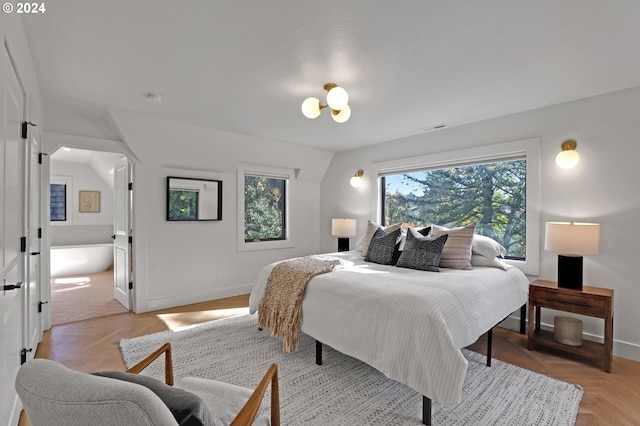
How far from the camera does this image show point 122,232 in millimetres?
4207

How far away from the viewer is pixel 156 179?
157 inches

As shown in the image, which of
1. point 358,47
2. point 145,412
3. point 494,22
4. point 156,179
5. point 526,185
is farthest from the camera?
point 156,179

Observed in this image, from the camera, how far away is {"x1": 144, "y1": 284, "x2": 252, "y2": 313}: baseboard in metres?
3.99

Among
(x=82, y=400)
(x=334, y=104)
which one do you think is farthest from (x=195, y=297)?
(x=82, y=400)

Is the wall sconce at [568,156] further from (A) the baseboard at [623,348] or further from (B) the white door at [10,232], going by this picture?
(B) the white door at [10,232]

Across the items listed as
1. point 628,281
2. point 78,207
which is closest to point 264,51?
point 628,281

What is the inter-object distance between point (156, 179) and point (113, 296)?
2.11 m

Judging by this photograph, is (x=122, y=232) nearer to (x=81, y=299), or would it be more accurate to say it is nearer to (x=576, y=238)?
(x=81, y=299)

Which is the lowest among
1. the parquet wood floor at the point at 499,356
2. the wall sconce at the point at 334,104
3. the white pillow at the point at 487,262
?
the parquet wood floor at the point at 499,356

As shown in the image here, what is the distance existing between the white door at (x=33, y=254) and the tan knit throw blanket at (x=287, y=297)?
176 centimetres

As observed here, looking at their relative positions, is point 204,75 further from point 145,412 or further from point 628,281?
point 628,281

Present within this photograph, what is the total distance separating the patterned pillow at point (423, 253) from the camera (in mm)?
2936

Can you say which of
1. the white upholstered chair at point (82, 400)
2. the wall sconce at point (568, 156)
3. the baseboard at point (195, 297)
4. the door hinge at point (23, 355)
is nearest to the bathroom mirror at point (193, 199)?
the baseboard at point (195, 297)

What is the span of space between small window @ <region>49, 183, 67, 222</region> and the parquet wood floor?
4.39 m
